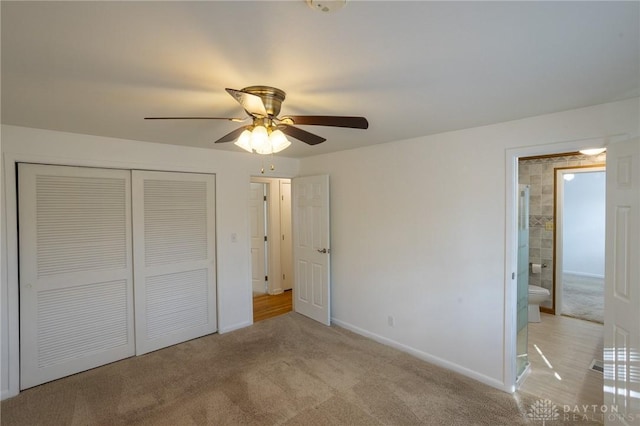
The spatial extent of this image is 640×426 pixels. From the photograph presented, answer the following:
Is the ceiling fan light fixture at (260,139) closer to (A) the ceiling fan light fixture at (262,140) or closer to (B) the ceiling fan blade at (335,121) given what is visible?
(A) the ceiling fan light fixture at (262,140)

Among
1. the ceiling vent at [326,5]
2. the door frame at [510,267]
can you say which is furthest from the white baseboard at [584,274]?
the ceiling vent at [326,5]

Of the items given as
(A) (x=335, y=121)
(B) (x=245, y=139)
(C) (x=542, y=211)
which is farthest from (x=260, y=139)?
(C) (x=542, y=211)

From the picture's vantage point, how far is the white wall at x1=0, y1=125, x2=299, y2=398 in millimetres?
2523

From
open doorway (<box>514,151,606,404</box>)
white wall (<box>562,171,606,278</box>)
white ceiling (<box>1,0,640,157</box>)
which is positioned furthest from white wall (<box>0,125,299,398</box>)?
white wall (<box>562,171,606,278</box>)

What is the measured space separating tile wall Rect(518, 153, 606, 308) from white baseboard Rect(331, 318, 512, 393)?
241 centimetres

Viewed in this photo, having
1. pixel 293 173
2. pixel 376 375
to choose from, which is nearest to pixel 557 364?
pixel 376 375

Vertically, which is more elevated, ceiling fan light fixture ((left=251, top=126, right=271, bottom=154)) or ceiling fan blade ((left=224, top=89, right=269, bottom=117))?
ceiling fan blade ((left=224, top=89, right=269, bottom=117))

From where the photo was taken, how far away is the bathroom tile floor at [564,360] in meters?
2.51

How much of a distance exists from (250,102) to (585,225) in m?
7.70

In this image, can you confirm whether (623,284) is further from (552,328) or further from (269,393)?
(269,393)

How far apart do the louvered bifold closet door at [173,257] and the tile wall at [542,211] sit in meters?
4.50

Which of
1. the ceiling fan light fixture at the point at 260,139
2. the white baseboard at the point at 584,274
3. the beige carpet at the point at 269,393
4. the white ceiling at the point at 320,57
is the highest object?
the white ceiling at the point at 320,57

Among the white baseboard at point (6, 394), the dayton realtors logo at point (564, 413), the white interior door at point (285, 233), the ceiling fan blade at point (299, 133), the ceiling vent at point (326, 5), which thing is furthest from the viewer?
the white interior door at point (285, 233)

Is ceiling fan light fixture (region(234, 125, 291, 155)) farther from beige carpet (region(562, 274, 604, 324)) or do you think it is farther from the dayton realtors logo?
beige carpet (region(562, 274, 604, 324))
